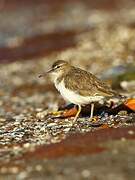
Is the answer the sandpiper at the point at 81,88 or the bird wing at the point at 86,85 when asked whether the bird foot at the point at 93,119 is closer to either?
the sandpiper at the point at 81,88

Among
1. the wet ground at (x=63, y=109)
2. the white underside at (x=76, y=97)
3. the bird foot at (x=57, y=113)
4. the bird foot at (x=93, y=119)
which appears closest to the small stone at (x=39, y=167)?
the wet ground at (x=63, y=109)

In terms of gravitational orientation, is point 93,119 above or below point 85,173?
above

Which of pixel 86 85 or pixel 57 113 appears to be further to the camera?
pixel 57 113

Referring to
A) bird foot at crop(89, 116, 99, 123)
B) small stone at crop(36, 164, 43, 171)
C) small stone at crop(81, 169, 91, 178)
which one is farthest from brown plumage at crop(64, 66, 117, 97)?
small stone at crop(81, 169, 91, 178)

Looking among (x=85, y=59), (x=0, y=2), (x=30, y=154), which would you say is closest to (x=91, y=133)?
(x=30, y=154)

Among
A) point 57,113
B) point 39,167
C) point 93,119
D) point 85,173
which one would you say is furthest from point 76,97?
point 85,173

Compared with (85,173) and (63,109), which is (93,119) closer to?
(63,109)
